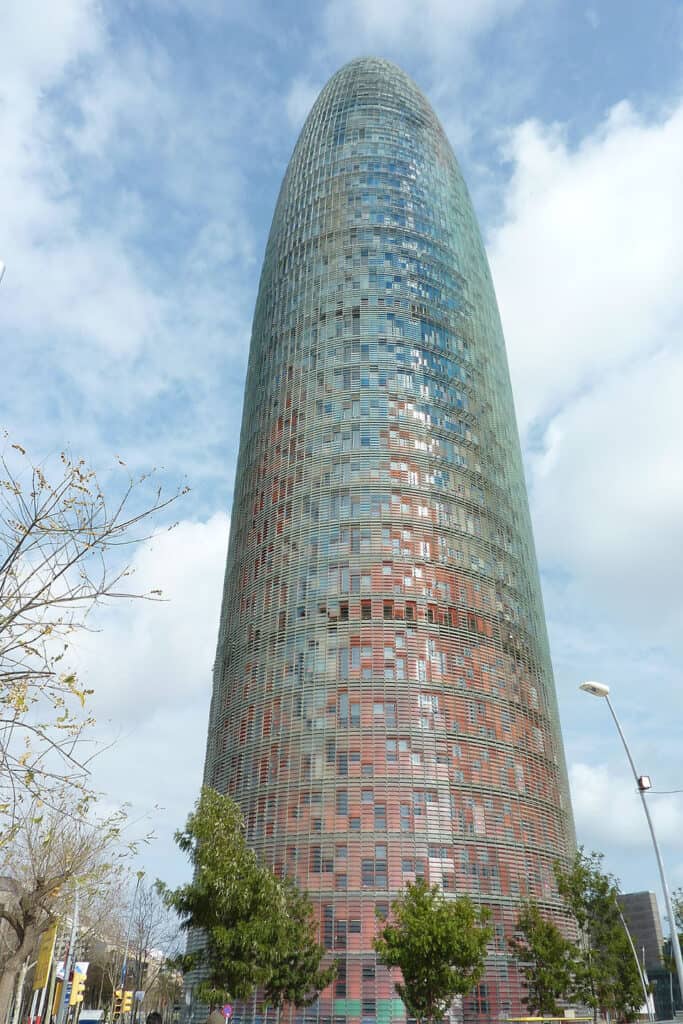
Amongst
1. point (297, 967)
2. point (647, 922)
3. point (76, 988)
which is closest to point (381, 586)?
point (297, 967)

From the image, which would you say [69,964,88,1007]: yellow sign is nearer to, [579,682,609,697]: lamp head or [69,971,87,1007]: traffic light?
[69,971,87,1007]: traffic light

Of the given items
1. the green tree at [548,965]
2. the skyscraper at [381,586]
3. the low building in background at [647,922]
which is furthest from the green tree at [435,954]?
the low building in background at [647,922]

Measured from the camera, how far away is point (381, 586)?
7219 cm

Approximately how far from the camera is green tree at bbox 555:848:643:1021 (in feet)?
158

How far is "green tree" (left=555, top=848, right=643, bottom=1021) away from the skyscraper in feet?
33.3

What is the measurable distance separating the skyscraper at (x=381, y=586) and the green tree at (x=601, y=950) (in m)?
10.1

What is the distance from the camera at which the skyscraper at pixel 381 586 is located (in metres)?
63.2

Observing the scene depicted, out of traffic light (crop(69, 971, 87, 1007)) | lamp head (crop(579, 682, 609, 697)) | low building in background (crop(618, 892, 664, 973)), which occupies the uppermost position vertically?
low building in background (crop(618, 892, 664, 973))

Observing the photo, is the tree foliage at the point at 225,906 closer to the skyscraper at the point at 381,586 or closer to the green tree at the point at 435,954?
the green tree at the point at 435,954

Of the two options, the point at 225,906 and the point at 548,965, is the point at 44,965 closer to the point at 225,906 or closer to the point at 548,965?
the point at 225,906

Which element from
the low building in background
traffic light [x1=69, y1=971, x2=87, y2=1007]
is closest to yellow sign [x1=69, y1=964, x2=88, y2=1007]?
traffic light [x1=69, y1=971, x2=87, y2=1007]

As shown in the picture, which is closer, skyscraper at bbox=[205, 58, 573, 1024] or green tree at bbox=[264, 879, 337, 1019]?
green tree at bbox=[264, 879, 337, 1019]

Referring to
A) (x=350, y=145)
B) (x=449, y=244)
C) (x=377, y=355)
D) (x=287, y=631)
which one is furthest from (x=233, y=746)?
(x=350, y=145)

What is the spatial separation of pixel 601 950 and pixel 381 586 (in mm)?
31813
